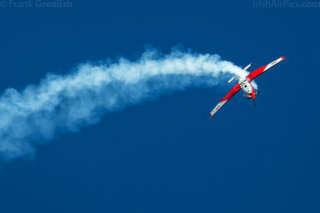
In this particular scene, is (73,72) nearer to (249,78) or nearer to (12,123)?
(12,123)

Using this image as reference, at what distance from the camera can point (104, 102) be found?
86.9 m

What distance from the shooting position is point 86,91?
86.0 meters

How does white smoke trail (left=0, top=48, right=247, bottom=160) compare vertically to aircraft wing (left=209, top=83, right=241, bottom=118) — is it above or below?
above

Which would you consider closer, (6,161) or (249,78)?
(249,78)

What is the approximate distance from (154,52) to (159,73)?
108 inches

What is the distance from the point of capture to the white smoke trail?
275 ft

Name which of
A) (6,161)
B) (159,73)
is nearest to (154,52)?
(159,73)

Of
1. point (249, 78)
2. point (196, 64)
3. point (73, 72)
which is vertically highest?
point (73, 72)

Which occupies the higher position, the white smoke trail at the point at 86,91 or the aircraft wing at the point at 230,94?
the white smoke trail at the point at 86,91

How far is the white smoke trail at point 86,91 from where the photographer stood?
8388cm

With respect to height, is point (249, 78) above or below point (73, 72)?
below

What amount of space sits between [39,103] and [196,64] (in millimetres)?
18866

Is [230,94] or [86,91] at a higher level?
[86,91]

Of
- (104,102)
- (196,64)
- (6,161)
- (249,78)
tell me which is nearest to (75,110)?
(104,102)
